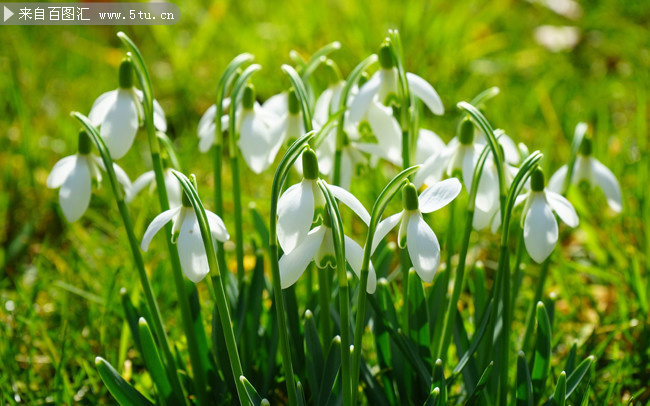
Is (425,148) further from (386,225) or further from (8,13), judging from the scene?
(8,13)

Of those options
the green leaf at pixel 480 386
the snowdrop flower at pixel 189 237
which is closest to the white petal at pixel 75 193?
the snowdrop flower at pixel 189 237

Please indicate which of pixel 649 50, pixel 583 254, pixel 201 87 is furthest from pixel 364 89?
pixel 649 50

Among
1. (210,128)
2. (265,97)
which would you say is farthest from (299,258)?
(265,97)

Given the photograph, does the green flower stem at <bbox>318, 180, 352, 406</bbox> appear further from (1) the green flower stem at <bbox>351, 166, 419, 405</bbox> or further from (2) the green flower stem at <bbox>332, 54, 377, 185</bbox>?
(2) the green flower stem at <bbox>332, 54, 377, 185</bbox>

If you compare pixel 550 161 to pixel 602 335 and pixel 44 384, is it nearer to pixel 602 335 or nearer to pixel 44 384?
pixel 602 335

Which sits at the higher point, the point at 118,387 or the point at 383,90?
the point at 383,90

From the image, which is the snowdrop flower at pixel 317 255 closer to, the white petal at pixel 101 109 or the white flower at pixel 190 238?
the white flower at pixel 190 238
